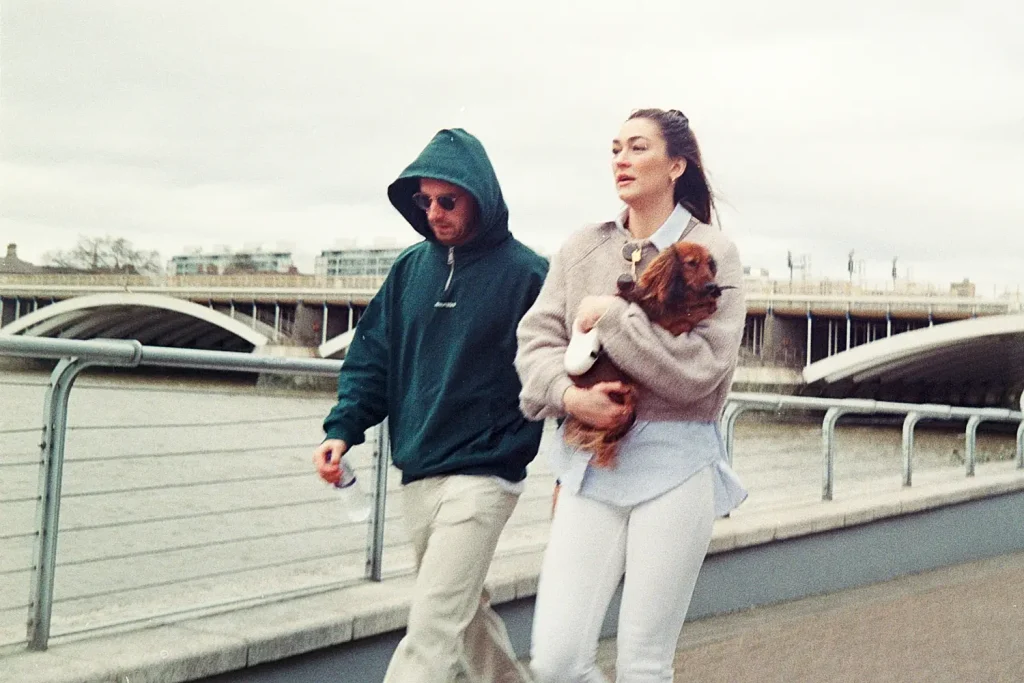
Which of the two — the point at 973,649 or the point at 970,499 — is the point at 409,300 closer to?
the point at 973,649

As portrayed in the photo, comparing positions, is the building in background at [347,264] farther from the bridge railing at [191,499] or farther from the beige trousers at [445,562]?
the beige trousers at [445,562]

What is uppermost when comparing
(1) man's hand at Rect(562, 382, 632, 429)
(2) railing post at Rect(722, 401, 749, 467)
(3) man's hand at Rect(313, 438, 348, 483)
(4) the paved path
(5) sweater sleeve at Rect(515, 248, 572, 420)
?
(5) sweater sleeve at Rect(515, 248, 572, 420)

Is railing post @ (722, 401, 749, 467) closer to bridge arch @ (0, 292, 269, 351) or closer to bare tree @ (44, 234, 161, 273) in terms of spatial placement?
bare tree @ (44, 234, 161, 273)

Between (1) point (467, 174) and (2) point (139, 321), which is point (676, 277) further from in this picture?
(2) point (139, 321)

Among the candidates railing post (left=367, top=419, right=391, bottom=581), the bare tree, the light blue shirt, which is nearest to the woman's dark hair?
the light blue shirt

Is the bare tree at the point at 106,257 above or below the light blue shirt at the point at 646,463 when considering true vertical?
above

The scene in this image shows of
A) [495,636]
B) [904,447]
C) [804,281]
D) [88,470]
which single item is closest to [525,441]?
[495,636]

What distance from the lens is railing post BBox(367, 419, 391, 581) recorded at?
153 inches

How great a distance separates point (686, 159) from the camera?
2359mm

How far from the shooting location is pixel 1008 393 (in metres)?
36.4

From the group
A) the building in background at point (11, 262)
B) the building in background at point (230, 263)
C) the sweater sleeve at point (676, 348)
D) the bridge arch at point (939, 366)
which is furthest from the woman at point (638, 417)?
the bridge arch at point (939, 366)

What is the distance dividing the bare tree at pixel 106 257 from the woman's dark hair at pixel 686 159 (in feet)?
43.9

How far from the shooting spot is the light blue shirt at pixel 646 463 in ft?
7.32

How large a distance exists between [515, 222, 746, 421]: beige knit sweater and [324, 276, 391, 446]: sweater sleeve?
19.5 inches
